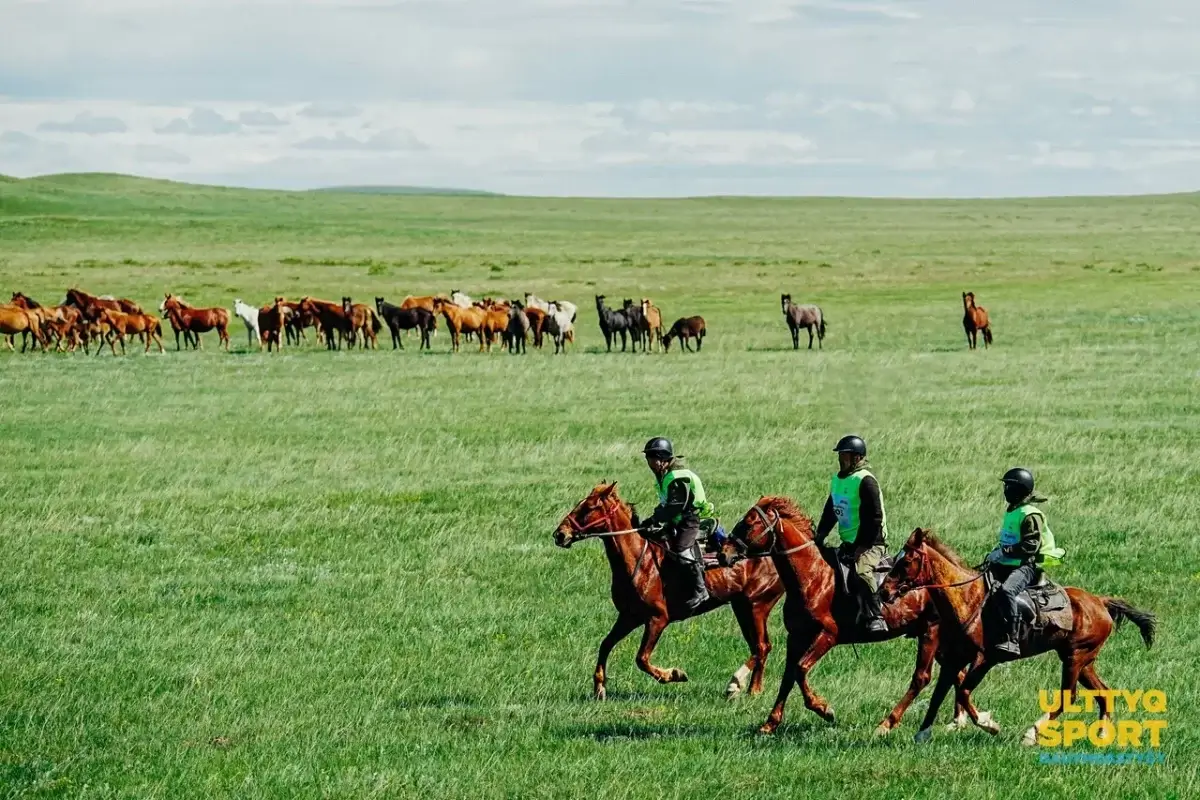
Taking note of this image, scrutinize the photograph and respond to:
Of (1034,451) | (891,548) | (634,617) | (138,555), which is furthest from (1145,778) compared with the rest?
(1034,451)

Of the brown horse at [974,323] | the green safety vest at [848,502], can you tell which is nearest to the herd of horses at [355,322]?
the brown horse at [974,323]

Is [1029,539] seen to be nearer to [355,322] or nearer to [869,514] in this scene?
[869,514]

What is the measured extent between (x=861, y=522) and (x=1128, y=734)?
2432mm

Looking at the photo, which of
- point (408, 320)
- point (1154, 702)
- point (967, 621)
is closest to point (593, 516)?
point (967, 621)

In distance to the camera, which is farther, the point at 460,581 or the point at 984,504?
the point at 984,504

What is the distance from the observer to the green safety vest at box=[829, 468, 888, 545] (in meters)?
11.5

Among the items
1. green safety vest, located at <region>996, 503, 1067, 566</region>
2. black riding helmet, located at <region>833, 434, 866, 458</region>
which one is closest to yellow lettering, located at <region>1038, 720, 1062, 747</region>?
green safety vest, located at <region>996, 503, 1067, 566</region>

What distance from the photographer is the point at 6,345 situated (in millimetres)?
48531

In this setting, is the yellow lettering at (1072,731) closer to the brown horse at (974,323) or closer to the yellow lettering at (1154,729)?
the yellow lettering at (1154,729)

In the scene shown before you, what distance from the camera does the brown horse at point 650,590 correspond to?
12.5 meters

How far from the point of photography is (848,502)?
38.1 ft

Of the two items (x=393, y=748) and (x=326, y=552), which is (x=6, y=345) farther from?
(x=393, y=748)

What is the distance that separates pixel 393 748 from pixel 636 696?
248 cm

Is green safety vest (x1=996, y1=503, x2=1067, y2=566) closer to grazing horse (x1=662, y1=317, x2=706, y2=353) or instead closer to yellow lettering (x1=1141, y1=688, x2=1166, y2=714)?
yellow lettering (x1=1141, y1=688, x2=1166, y2=714)
